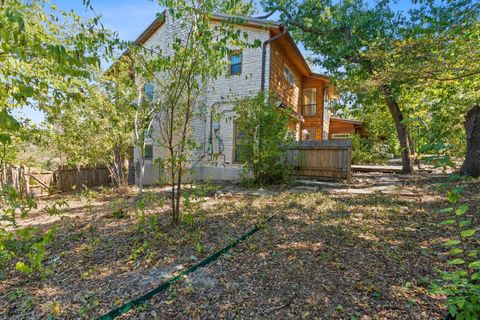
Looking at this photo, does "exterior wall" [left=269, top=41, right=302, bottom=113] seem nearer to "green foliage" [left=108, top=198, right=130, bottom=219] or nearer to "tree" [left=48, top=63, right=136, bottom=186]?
"tree" [left=48, top=63, right=136, bottom=186]

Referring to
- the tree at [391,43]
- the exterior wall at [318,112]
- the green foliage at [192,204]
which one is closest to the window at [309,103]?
the exterior wall at [318,112]

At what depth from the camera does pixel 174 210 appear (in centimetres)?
414

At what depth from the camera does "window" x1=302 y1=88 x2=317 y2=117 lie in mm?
15484

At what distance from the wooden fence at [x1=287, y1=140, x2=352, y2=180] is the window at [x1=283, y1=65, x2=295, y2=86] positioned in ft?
14.9

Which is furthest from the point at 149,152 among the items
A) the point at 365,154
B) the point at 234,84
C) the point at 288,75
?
the point at 365,154

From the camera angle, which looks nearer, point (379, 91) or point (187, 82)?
point (187, 82)

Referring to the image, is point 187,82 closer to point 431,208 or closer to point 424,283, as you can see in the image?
point 424,283

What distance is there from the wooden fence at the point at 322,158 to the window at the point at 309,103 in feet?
25.2

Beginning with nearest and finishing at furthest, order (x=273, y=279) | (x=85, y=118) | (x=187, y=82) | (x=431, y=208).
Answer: (x=273, y=279) < (x=187, y=82) < (x=431, y=208) < (x=85, y=118)

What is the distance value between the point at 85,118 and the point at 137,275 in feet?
23.7

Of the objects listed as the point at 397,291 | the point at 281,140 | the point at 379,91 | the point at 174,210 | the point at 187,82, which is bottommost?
the point at 397,291

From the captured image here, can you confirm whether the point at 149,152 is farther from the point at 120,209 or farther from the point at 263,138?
the point at 263,138

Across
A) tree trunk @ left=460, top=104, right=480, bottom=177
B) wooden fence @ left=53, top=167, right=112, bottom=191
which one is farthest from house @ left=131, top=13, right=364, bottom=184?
tree trunk @ left=460, top=104, right=480, bottom=177

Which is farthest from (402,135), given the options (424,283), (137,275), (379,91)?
(137,275)
